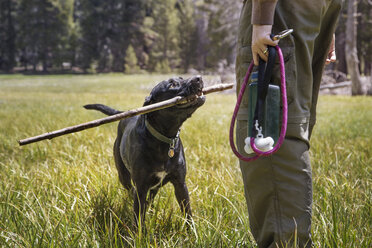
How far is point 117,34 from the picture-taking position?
72.9 ft

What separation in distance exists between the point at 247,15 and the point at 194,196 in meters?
1.37

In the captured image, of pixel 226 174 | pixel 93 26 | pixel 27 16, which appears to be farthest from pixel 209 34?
pixel 226 174

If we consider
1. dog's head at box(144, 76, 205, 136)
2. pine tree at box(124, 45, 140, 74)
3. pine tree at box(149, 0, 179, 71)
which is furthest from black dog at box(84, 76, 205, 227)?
pine tree at box(149, 0, 179, 71)

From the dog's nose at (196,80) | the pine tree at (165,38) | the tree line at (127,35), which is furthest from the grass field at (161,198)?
the pine tree at (165,38)

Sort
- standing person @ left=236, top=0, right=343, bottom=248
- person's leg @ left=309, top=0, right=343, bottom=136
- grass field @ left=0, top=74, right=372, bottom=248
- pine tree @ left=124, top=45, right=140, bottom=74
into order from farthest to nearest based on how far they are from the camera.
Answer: pine tree @ left=124, top=45, right=140, bottom=74 → grass field @ left=0, top=74, right=372, bottom=248 → person's leg @ left=309, top=0, right=343, bottom=136 → standing person @ left=236, top=0, right=343, bottom=248

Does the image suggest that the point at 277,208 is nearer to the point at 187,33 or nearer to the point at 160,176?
the point at 160,176

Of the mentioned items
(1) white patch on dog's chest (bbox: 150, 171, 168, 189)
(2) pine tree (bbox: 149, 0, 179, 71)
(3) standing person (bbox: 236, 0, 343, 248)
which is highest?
(2) pine tree (bbox: 149, 0, 179, 71)

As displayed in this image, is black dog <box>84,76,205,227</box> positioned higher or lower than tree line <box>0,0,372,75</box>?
lower

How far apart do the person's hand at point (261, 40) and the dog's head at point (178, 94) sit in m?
0.46

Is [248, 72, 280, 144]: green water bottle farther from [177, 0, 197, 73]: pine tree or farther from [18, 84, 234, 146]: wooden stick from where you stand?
[177, 0, 197, 73]: pine tree

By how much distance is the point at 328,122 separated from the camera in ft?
18.1

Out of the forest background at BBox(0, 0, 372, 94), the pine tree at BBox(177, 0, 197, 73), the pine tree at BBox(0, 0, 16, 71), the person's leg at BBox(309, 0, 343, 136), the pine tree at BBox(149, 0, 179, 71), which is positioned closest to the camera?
the person's leg at BBox(309, 0, 343, 136)

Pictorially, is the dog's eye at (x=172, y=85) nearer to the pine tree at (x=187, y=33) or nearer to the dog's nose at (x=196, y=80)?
the dog's nose at (x=196, y=80)

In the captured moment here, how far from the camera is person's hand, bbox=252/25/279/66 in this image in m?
1.23
